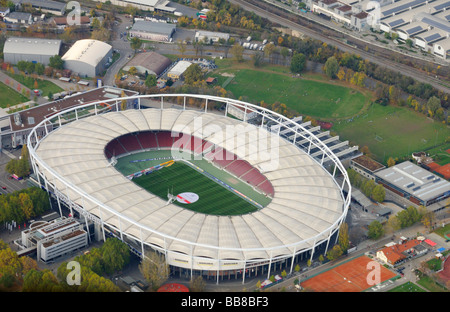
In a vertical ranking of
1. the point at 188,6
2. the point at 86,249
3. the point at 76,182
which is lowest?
the point at 86,249

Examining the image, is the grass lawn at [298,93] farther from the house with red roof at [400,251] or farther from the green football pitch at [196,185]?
the house with red roof at [400,251]

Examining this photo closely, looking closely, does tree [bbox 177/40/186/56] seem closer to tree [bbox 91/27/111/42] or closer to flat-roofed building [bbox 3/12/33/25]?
tree [bbox 91/27/111/42]

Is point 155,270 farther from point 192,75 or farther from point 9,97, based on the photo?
point 192,75

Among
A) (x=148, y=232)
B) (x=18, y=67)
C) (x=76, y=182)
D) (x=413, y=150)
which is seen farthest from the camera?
(x=18, y=67)

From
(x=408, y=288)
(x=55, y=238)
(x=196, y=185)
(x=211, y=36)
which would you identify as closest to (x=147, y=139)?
(x=196, y=185)

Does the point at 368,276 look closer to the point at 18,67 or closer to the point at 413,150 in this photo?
the point at 413,150

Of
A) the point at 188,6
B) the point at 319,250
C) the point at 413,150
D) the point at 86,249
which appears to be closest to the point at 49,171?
the point at 86,249
